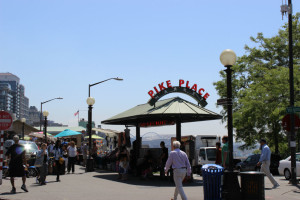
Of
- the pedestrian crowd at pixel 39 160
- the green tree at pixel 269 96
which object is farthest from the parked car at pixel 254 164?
the pedestrian crowd at pixel 39 160

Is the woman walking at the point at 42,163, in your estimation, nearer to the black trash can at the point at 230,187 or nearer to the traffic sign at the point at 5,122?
the traffic sign at the point at 5,122

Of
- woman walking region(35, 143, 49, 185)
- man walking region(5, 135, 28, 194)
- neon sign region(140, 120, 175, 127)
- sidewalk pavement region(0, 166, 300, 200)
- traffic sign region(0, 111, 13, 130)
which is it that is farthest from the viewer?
neon sign region(140, 120, 175, 127)

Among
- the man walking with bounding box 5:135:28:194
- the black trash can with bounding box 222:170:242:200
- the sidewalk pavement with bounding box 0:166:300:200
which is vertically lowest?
the sidewalk pavement with bounding box 0:166:300:200

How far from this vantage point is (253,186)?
11031 mm

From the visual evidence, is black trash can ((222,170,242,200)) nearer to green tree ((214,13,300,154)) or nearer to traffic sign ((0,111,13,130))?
traffic sign ((0,111,13,130))

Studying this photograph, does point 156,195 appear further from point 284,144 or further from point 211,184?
point 284,144

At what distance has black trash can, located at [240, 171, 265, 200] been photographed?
36.0 feet

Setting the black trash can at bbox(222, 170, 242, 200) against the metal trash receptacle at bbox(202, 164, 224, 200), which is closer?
the metal trash receptacle at bbox(202, 164, 224, 200)

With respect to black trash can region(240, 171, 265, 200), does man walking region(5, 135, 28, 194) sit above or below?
above

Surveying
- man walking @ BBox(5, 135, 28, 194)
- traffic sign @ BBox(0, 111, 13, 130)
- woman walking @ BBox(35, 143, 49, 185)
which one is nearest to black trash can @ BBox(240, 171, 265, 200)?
man walking @ BBox(5, 135, 28, 194)

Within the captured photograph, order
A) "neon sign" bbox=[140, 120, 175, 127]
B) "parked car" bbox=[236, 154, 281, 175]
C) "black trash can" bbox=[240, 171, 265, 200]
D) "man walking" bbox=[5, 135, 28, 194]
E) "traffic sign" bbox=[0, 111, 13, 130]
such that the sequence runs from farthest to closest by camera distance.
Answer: "parked car" bbox=[236, 154, 281, 175] < "neon sign" bbox=[140, 120, 175, 127] < "traffic sign" bbox=[0, 111, 13, 130] < "man walking" bbox=[5, 135, 28, 194] < "black trash can" bbox=[240, 171, 265, 200]

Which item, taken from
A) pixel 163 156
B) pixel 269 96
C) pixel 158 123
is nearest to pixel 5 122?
pixel 163 156

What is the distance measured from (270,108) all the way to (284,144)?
7.12m

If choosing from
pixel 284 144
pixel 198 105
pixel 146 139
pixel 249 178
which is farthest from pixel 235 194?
pixel 284 144
